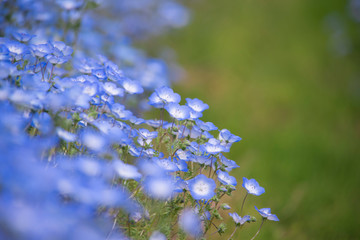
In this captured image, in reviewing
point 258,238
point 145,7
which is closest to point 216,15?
point 145,7

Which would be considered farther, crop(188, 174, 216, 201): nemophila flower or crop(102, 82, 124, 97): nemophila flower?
crop(102, 82, 124, 97): nemophila flower

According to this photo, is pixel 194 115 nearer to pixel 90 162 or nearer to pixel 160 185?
pixel 160 185

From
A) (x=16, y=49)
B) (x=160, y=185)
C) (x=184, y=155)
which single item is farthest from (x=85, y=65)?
(x=160, y=185)

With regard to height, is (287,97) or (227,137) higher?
(287,97)

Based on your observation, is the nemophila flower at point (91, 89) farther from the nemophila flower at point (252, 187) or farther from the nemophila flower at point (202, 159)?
the nemophila flower at point (252, 187)

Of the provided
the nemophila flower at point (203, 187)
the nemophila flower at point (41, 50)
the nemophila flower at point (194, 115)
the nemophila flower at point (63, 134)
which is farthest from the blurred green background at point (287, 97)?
the nemophila flower at point (41, 50)

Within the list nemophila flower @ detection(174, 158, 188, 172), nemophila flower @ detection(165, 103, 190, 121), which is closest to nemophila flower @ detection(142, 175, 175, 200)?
nemophila flower @ detection(174, 158, 188, 172)

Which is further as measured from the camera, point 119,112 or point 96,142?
point 119,112

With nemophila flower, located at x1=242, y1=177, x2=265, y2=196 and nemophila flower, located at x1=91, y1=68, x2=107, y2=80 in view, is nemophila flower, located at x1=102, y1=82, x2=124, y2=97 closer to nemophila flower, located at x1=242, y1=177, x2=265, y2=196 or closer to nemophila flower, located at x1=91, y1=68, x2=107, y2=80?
nemophila flower, located at x1=91, y1=68, x2=107, y2=80
